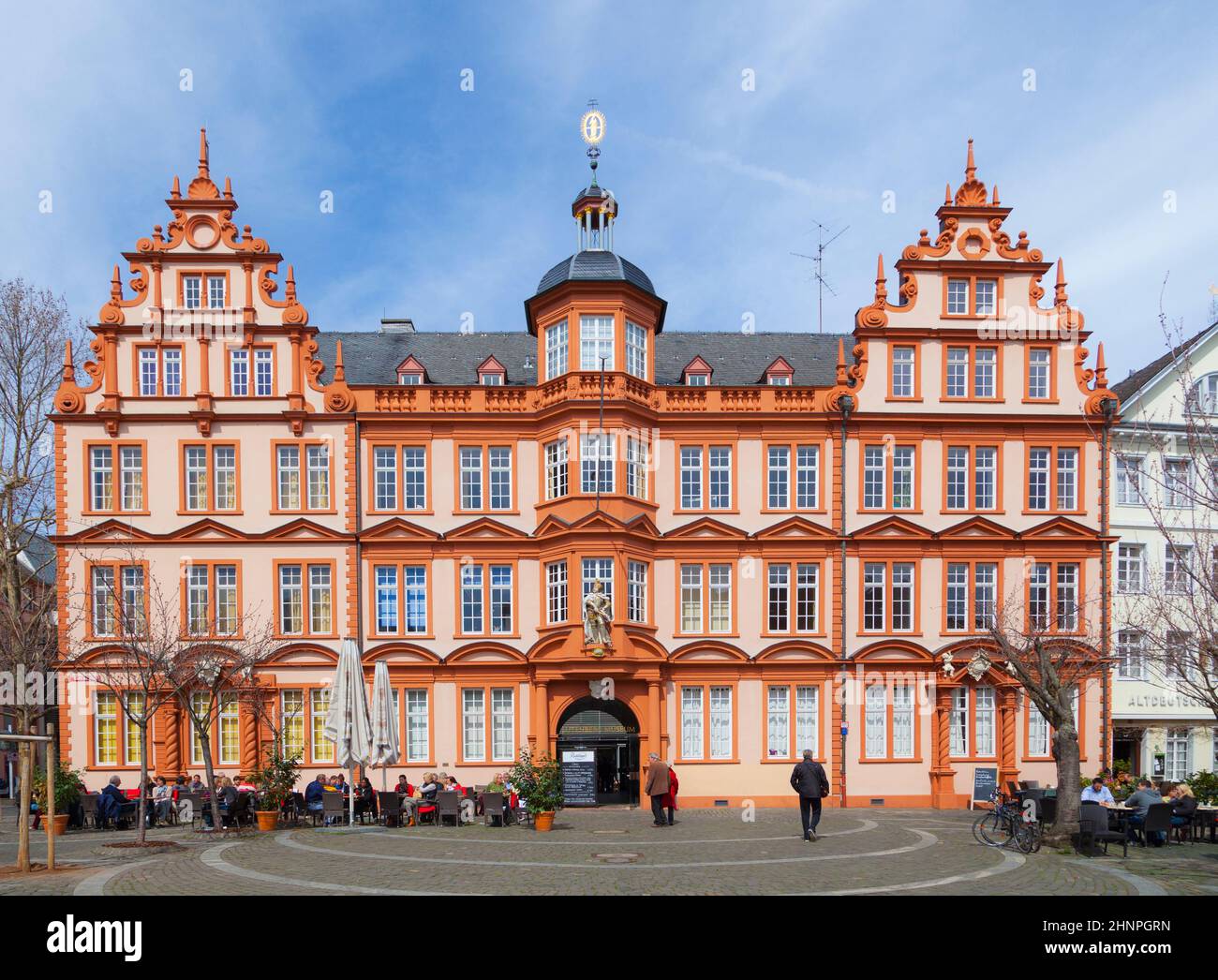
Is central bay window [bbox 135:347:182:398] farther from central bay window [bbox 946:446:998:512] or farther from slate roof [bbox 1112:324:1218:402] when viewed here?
slate roof [bbox 1112:324:1218:402]

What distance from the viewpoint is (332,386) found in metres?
32.8

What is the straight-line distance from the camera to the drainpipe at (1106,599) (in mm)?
32812

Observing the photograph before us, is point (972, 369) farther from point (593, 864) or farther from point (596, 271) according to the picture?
point (593, 864)

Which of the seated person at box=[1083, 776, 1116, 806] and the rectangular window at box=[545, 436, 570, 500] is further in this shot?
the rectangular window at box=[545, 436, 570, 500]

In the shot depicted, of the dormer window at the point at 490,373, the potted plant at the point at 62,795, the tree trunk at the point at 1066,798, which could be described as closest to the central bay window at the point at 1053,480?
the tree trunk at the point at 1066,798

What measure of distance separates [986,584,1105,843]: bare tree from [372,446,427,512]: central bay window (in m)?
18.1

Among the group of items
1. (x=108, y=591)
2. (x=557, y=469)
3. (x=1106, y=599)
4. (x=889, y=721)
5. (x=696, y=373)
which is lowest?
(x=889, y=721)

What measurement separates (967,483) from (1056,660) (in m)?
6.32

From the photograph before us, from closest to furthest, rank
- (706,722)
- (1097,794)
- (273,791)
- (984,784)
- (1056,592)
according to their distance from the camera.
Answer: (1097,794) < (273,791) < (984,784) < (706,722) < (1056,592)

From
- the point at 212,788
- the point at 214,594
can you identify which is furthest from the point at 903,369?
the point at 212,788

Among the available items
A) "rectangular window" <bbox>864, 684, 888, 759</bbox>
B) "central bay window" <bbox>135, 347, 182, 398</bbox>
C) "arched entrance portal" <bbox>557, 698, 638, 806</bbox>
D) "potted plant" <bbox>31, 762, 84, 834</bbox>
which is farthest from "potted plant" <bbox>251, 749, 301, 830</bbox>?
"rectangular window" <bbox>864, 684, 888, 759</bbox>

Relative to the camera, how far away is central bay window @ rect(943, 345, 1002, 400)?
3372 cm
